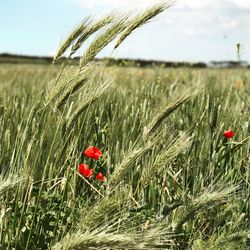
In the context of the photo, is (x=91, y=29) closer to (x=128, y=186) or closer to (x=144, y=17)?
(x=144, y=17)

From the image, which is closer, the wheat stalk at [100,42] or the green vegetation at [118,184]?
the green vegetation at [118,184]

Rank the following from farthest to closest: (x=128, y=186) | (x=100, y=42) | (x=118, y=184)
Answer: (x=128, y=186) < (x=100, y=42) < (x=118, y=184)

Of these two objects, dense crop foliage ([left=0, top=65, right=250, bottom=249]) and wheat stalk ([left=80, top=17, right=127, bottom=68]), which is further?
wheat stalk ([left=80, top=17, right=127, bottom=68])

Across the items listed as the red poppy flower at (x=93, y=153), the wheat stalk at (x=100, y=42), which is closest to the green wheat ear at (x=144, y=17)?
the wheat stalk at (x=100, y=42)

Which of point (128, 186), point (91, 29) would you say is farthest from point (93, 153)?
point (91, 29)

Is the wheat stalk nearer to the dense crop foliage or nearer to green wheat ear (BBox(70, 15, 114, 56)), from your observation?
green wheat ear (BBox(70, 15, 114, 56))

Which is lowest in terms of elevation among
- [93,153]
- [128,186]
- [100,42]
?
[128,186]

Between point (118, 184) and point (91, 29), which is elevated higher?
point (91, 29)

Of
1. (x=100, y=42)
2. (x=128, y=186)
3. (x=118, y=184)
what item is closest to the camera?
(x=118, y=184)

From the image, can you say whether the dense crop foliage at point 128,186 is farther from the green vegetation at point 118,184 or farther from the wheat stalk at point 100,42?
the wheat stalk at point 100,42

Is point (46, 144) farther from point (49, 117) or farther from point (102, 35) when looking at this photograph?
point (102, 35)

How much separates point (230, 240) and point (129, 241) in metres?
0.40

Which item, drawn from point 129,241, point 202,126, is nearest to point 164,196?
point 202,126

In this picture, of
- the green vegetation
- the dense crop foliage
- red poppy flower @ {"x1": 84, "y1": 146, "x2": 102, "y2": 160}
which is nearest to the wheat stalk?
the green vegetation
